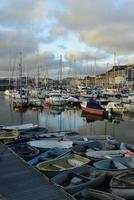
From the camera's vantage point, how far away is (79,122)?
46.6 meters

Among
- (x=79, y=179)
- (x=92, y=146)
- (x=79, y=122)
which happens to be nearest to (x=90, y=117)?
(x=79, y=122)

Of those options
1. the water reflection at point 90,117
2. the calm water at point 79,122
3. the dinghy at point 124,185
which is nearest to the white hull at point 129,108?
the calm water at point 79,122

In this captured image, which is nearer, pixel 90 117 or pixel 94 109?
pixel 90 117

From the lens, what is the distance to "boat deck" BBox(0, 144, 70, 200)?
1216cm

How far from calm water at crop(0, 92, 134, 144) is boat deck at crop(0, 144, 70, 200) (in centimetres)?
1791

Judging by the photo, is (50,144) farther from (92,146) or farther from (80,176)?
(80,176)

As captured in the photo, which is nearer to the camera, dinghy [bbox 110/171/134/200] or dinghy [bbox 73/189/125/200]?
dinghy [bbox 73/189/125/200]

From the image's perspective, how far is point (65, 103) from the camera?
219ft

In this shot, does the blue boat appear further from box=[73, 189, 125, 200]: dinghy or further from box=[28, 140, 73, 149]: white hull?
box=[73, 189, 125, 200]: dinghy

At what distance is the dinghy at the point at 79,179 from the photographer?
1538 cm

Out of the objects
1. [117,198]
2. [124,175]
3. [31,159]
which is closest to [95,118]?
[31,159]

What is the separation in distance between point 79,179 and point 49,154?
18.4 feet

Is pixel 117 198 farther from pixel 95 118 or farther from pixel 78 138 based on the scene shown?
pixel 95 118

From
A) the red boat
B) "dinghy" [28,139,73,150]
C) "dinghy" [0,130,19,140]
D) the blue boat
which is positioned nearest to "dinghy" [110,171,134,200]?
the blue boat
